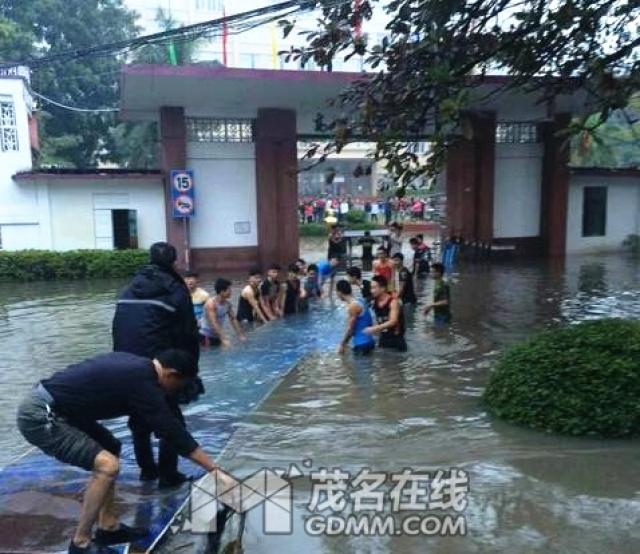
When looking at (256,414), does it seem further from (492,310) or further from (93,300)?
(93,300)

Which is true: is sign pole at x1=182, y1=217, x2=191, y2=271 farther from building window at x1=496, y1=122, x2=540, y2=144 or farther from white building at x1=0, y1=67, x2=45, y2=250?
building window at x1=496, y1=122, x2=540, y2=144

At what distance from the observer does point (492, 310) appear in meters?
13.2

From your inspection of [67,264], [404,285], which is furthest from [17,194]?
[404,285]

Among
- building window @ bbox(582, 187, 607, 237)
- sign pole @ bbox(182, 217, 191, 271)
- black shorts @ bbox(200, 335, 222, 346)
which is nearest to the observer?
black shorts @ bbox(200, 335, 222, 346)

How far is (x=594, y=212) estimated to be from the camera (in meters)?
23.9

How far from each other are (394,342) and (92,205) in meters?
13.4

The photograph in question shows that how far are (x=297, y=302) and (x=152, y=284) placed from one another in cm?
775

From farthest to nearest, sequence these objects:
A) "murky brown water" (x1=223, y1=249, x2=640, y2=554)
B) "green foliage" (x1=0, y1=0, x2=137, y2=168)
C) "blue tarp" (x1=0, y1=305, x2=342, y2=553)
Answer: "green foliage" (x1=0, y1=0, x2=137, y2=168)
"murky brown water" (x1=223, y1=249, x2=640, y2=554)
"blue tarp" (x1=0, y1=305, x2=342, y2=553)

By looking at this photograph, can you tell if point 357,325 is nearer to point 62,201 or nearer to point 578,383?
point 578,383

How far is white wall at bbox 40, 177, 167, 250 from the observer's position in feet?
64.6

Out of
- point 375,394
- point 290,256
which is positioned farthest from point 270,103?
point 375,394

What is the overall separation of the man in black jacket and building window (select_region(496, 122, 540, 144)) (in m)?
19.0

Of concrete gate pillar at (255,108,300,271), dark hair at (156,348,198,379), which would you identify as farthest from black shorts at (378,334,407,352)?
concrete gate pillar at (255,108,300,271)

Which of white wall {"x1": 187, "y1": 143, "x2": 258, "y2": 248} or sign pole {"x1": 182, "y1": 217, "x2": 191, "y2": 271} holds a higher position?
white wall {"x1": 187, "y1": 143, "x2": 258, "y2": 248}
